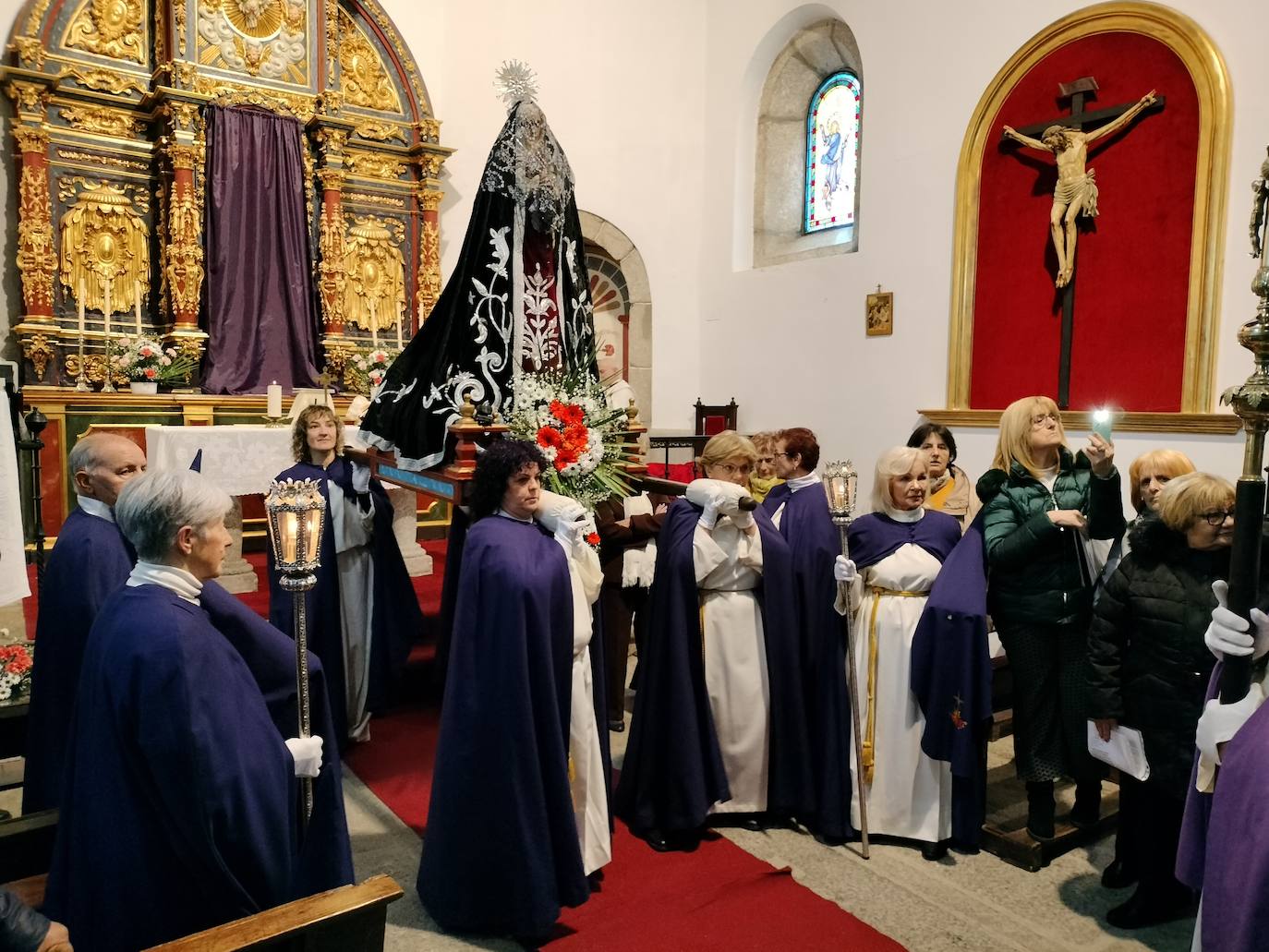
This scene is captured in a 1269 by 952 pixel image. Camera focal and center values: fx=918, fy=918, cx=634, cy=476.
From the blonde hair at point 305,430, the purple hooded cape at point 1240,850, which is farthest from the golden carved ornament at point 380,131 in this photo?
the purple hooded cape at point 1240,850

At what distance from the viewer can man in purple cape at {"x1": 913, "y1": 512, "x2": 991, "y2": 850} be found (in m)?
3.54

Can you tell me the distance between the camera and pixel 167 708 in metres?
1.95

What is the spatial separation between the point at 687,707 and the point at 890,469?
1.29 meters

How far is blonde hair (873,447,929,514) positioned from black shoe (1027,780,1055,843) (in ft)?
4.04

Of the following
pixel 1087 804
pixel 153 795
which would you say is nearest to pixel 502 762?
pixel 153 795

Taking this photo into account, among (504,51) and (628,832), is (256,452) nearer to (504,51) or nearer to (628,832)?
(628,832)

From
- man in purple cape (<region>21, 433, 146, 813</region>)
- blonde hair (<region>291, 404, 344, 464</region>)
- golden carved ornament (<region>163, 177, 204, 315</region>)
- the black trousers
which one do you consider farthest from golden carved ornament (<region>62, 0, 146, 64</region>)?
the black trousers

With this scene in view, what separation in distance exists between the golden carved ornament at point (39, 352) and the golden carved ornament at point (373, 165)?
3.15 m

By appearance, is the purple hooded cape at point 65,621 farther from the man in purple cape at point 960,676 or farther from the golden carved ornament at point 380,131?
the golden carved ornament at point 380,131

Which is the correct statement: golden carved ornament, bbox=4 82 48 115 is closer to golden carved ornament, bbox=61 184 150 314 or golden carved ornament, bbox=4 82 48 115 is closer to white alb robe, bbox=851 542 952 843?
golden carved ornament, bbox=61 184 150 314

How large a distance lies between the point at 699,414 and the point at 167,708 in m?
9.20

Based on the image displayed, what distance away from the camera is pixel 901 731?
3.78 m

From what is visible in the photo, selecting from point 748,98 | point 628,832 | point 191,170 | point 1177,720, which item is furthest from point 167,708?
point 748,98

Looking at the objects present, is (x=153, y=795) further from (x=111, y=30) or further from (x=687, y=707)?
(x=111, y=30)
